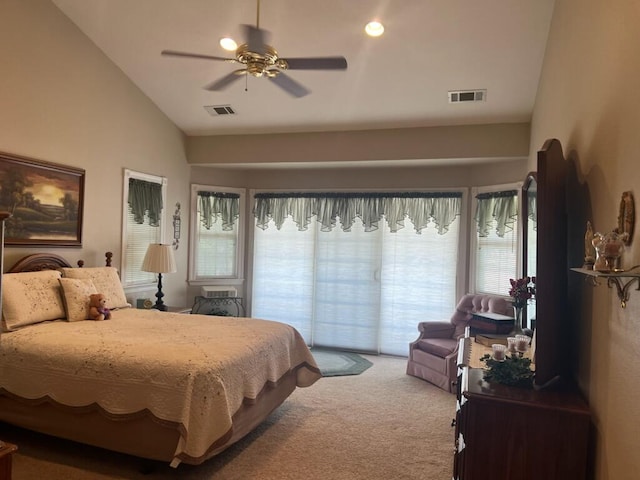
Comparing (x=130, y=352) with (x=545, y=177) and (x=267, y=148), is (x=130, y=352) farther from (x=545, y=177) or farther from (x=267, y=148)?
(x=267, y=148)

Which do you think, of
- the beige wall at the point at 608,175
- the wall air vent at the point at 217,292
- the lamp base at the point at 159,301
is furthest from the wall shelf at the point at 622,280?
the wall air vent at the point at 217,292

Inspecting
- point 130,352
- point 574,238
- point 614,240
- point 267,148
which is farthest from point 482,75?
point 130,352

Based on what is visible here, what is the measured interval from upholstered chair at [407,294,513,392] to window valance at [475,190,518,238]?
32.8 inches

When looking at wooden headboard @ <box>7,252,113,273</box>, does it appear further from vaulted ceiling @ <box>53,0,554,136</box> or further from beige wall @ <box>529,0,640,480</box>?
beige wall @ <box>529,0,640,480</box>

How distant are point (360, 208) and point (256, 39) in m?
3.58

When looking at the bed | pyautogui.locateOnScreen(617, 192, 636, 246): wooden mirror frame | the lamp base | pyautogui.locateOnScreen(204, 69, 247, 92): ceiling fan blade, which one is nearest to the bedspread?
the bed

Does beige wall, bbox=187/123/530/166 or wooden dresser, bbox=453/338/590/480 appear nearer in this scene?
wooden dresser, bbox=453/338/590/480

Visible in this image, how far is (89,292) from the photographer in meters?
3.93

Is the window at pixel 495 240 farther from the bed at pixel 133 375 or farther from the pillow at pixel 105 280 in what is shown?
the pillow at pixel 105 280

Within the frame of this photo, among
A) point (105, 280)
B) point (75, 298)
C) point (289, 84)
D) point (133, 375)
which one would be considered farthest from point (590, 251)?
point (105, 280)

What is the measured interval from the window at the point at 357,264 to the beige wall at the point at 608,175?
10.7ft

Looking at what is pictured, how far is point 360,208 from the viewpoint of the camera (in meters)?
6.10

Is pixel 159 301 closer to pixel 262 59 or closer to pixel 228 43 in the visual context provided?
pixel 228 43

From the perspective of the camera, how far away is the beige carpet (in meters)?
2.91
